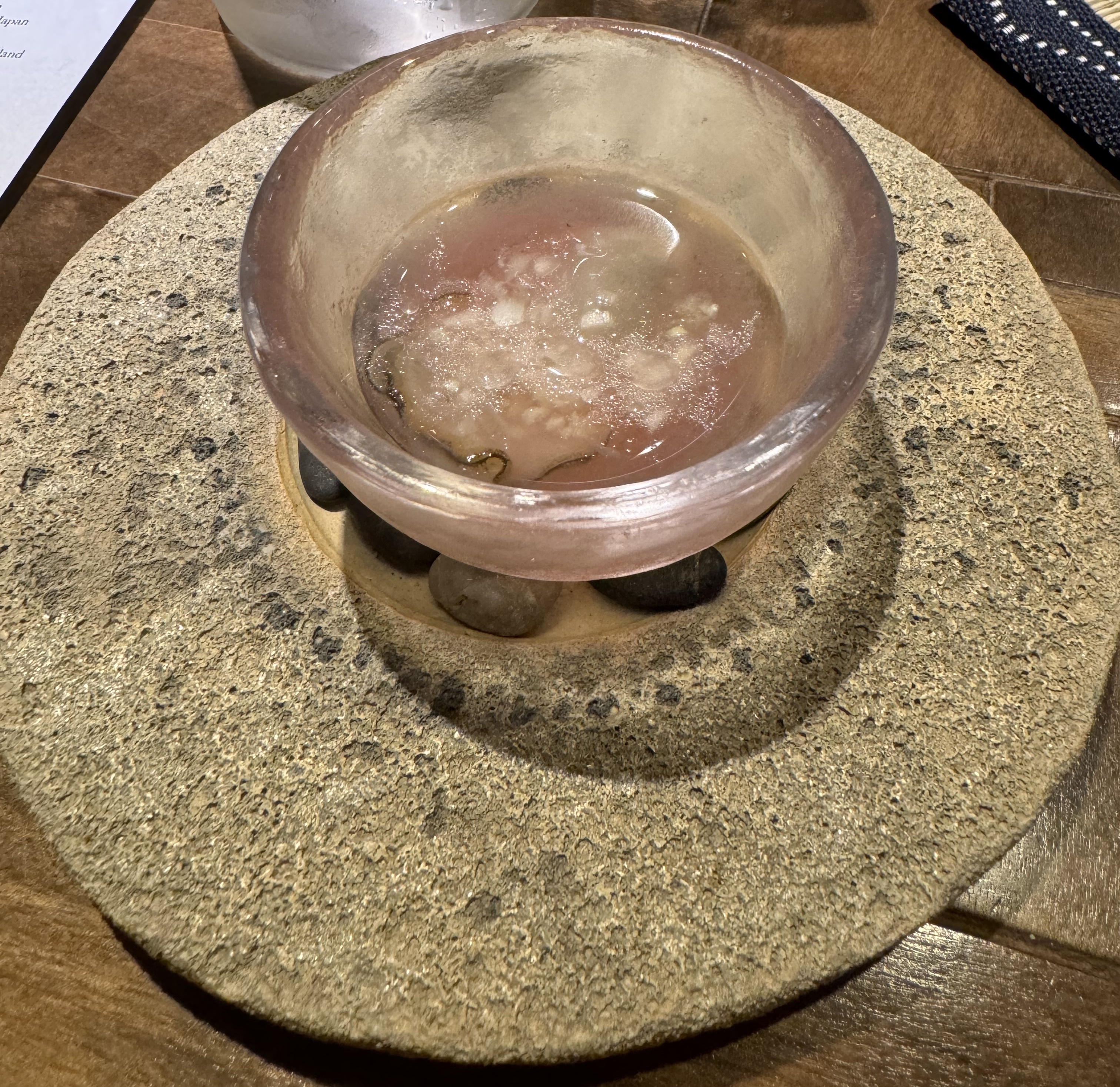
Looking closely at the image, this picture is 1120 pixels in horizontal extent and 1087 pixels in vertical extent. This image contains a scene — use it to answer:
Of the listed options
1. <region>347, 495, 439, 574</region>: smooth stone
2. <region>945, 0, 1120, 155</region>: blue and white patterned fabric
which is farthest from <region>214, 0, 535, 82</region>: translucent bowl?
<region>347, 495, 439, 574</region>: smooth stone

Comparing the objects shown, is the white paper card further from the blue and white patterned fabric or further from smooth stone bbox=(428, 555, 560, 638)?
the blue and white patterned fabric

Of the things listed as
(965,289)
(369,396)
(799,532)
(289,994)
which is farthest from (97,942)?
(965,289)

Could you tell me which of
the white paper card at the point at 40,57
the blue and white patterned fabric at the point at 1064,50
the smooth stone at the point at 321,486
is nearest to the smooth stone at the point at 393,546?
the smooth stone at the point at 321,486

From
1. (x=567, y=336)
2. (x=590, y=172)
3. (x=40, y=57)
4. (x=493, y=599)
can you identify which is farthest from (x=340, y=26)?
(x=493, y=599)

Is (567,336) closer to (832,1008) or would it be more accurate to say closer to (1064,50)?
(832,1008)

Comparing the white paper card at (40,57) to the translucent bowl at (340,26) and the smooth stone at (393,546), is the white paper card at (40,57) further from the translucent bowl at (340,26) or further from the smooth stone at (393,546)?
the smooth stone at (393,546)

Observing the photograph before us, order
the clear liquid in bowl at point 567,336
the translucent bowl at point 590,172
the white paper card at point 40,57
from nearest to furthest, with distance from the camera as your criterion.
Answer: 1. the translucent bowl at point 590,172
2. the clear liquid in bowl at point 567,336
3. the white paper card at point 40,57
